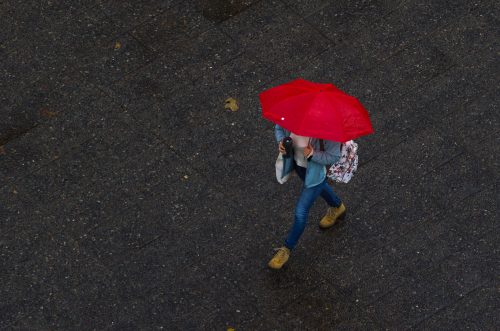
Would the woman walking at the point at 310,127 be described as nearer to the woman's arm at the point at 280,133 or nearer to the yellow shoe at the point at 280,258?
the woman's arm at the point at 280,133

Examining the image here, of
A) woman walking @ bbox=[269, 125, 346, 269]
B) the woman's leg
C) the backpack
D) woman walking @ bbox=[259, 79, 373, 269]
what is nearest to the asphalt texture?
woman walking @ bbox=[269, 125, 346, 269]

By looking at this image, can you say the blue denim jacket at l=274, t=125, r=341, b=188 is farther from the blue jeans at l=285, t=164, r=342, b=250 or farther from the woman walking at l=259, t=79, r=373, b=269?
the blue jeans at l=285, t=164, r=342, b=250

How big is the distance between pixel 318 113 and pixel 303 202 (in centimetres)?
105

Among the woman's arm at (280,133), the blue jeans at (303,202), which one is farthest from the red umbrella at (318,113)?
the blue jeans at (303,202)

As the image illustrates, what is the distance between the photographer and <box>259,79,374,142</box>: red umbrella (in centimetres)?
640

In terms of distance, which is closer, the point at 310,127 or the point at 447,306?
the point at 310,127

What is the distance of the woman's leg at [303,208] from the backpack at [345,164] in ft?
0.54

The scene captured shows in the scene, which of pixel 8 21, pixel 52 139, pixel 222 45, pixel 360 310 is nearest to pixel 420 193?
pixel 360 310

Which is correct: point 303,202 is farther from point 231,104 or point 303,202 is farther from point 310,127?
point 231,104

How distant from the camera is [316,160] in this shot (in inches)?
268

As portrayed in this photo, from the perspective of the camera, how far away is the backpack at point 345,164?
6965 mm

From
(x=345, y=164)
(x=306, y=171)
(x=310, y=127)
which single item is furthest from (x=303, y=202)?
(x=310, y=127)

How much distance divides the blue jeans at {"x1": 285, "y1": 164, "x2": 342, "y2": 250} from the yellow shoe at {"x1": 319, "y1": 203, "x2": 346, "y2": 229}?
0.67ft

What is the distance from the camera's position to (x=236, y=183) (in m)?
8.20
